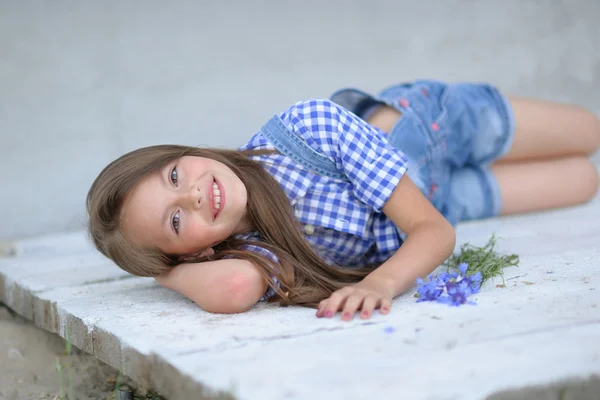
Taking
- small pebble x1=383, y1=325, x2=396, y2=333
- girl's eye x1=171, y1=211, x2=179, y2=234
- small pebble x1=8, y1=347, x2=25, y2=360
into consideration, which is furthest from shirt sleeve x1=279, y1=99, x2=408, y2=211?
small pebble x1=8, y1=347, x2=25, y2=360

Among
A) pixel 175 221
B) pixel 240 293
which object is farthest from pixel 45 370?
pixel 240 293

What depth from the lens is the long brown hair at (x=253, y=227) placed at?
2516 mm

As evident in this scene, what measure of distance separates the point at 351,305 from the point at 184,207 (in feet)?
2.20

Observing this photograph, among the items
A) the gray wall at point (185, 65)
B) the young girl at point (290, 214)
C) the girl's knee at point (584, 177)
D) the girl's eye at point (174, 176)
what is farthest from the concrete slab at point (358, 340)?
the gray wall at point (185, 65)

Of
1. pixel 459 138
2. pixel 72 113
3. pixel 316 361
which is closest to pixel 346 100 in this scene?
pixel 459 138

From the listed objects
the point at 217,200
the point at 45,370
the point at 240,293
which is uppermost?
the point at 217,200

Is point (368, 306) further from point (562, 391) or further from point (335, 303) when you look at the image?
point (562, 391)

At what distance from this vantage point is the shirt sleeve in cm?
265

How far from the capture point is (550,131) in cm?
364

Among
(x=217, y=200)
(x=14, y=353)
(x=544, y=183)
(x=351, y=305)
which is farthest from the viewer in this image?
(x=544, y=183)

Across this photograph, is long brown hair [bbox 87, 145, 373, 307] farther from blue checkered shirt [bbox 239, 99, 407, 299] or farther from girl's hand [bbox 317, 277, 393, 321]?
girl's hand [bbox 317, 277, 393, 321]

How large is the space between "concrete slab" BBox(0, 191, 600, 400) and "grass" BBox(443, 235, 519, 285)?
0.16 ft

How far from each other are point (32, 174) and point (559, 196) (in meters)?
2.59

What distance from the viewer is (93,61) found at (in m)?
3.94
